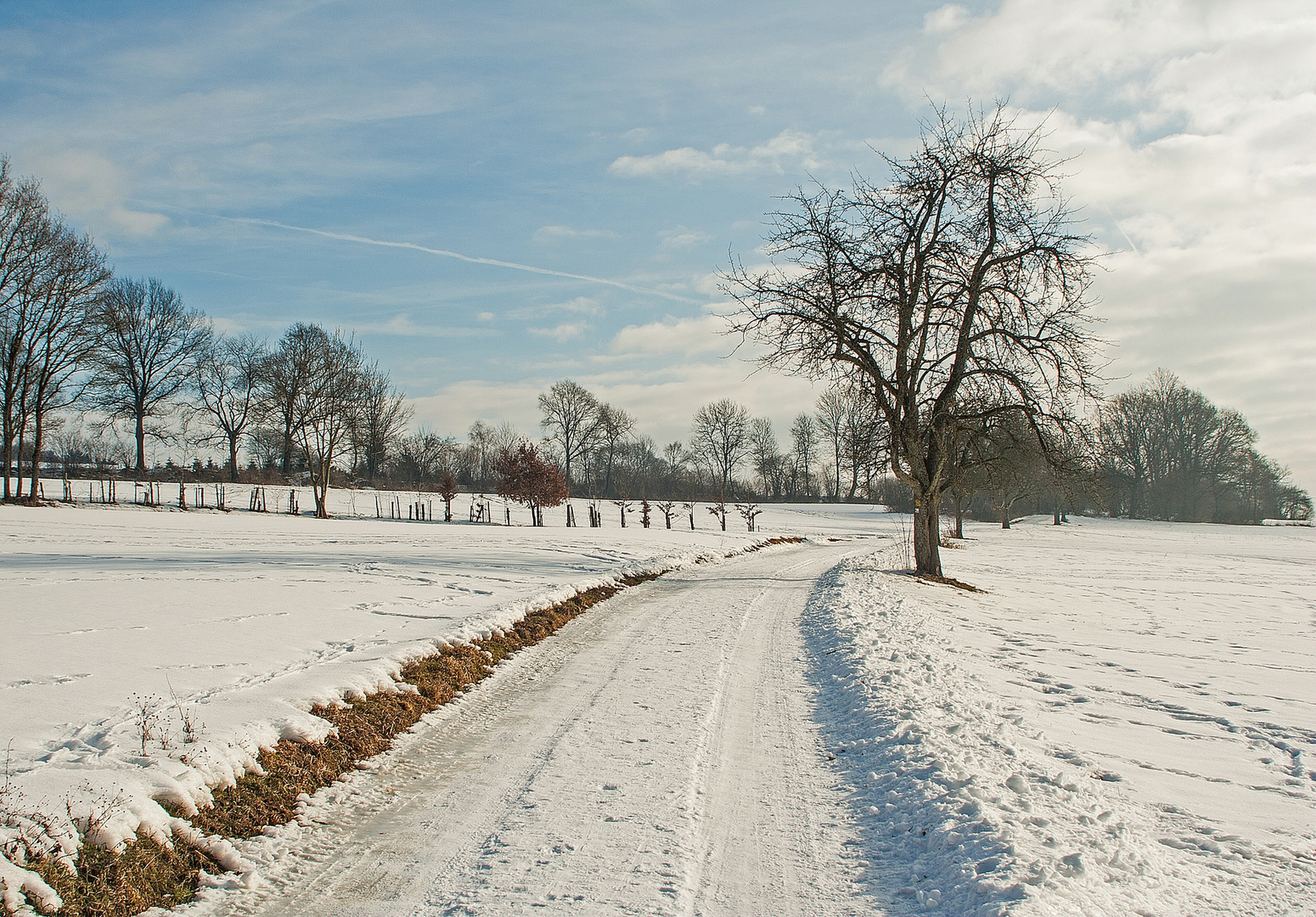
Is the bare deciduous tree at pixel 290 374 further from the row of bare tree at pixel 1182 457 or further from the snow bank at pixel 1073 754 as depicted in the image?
the row of bare tree at pixel 1182 457

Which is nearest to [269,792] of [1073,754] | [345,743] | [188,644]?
[345,743]

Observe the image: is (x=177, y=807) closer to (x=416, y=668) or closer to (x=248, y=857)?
(x=248, y=857)

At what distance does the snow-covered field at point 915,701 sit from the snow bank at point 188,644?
0.03m

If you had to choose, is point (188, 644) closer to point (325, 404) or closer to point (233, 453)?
point (325, 404)

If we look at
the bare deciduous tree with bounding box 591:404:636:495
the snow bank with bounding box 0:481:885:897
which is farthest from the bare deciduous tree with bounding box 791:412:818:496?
the snow bank with bounding box 0:481:885:897

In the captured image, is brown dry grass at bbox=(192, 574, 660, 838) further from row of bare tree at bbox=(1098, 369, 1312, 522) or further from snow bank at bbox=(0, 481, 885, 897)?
row of bare tree at bbox=(1098, 369, 1312, 522)

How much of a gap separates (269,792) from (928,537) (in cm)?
1742

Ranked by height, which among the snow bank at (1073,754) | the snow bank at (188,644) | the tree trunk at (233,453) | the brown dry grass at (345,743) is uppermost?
the tree trunk at (233,453)

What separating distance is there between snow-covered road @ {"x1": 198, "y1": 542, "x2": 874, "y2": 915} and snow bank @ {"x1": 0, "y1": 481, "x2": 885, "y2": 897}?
68 cm

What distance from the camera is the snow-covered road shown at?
323cm

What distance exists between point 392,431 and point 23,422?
731 inches

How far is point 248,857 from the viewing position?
3652 millimetres

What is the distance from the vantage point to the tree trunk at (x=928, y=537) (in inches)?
738

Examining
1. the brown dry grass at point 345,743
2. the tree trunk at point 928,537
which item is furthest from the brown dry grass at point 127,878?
the tree trunk at point 928,537
